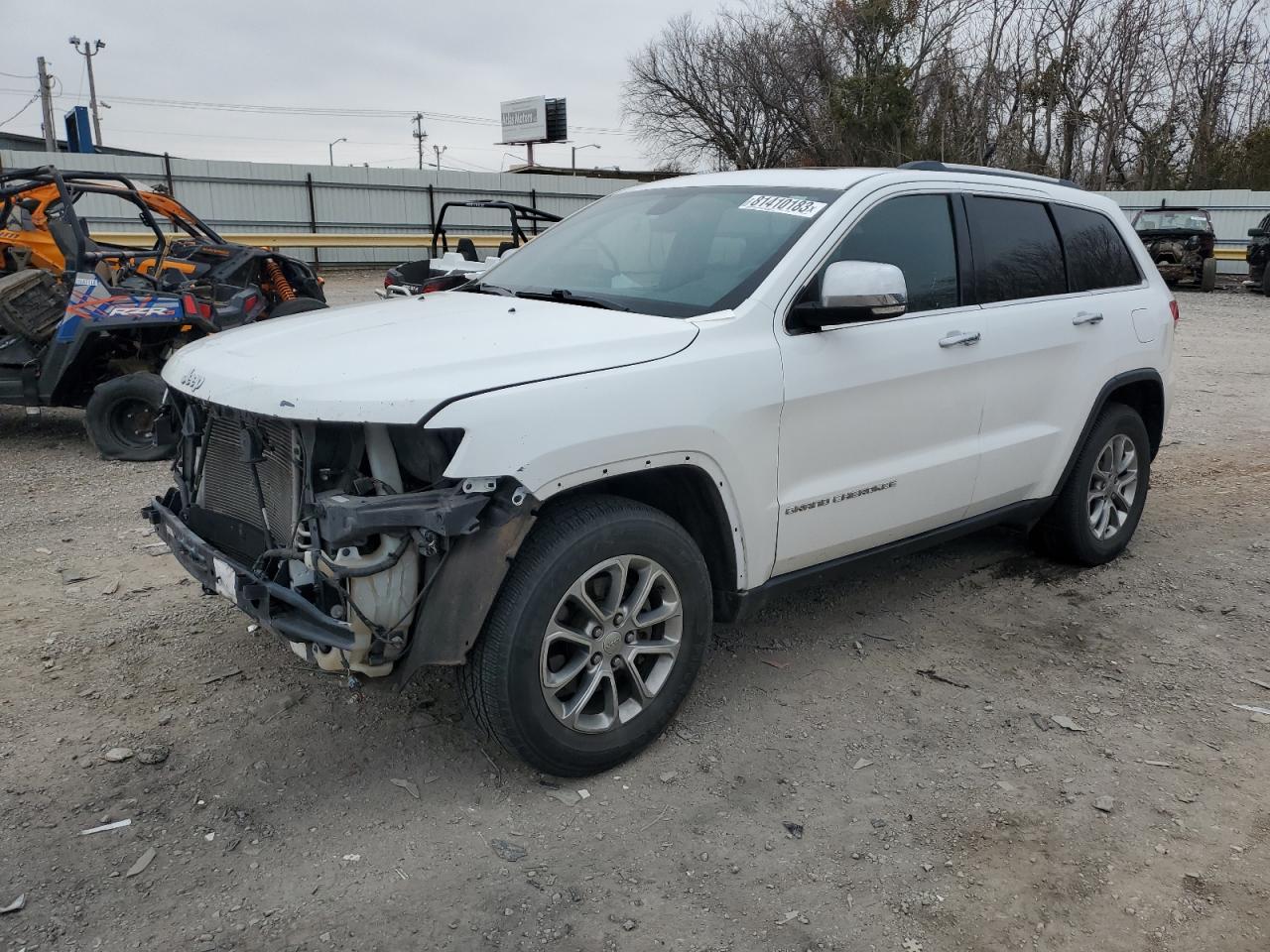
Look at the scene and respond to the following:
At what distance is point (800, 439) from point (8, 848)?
2.63 meters

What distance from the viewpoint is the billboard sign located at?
44.1m

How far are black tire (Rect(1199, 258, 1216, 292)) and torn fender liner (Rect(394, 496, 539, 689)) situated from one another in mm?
21486

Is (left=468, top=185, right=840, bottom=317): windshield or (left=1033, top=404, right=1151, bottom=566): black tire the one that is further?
(left=1033, top=404, right=1151, bottom=566): black tire

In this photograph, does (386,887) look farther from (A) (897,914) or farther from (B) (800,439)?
(B) (800,439)

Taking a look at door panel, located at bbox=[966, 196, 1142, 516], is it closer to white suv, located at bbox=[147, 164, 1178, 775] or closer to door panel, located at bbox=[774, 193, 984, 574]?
white suv, located at bbox=[147, 164, 1178, 775]

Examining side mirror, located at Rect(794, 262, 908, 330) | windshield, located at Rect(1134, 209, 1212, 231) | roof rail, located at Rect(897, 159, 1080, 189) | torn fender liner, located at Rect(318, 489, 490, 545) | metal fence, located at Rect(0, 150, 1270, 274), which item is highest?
metal fence, located at Rect(0, 150, 1270, 274)

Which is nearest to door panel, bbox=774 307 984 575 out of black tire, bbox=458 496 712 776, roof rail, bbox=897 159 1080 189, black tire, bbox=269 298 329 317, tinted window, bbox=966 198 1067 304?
tinted window, bbox=966 198 1067 304

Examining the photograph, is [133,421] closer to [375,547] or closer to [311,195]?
[375,547]

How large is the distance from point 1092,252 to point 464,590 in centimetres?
355

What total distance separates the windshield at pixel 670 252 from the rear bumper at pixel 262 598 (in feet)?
4.71

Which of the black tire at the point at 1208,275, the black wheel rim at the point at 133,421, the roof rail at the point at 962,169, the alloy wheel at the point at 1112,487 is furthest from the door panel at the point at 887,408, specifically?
the black tire at the point at 1208,275

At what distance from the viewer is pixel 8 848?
2812 millimetres

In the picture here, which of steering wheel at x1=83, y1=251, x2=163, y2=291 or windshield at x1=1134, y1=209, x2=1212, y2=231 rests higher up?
windshield at x1=1134, y1=209, x2=1212, y2=231

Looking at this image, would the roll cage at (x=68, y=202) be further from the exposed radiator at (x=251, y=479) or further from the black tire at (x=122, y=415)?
the exposed radiator at (x=251, y=479)
